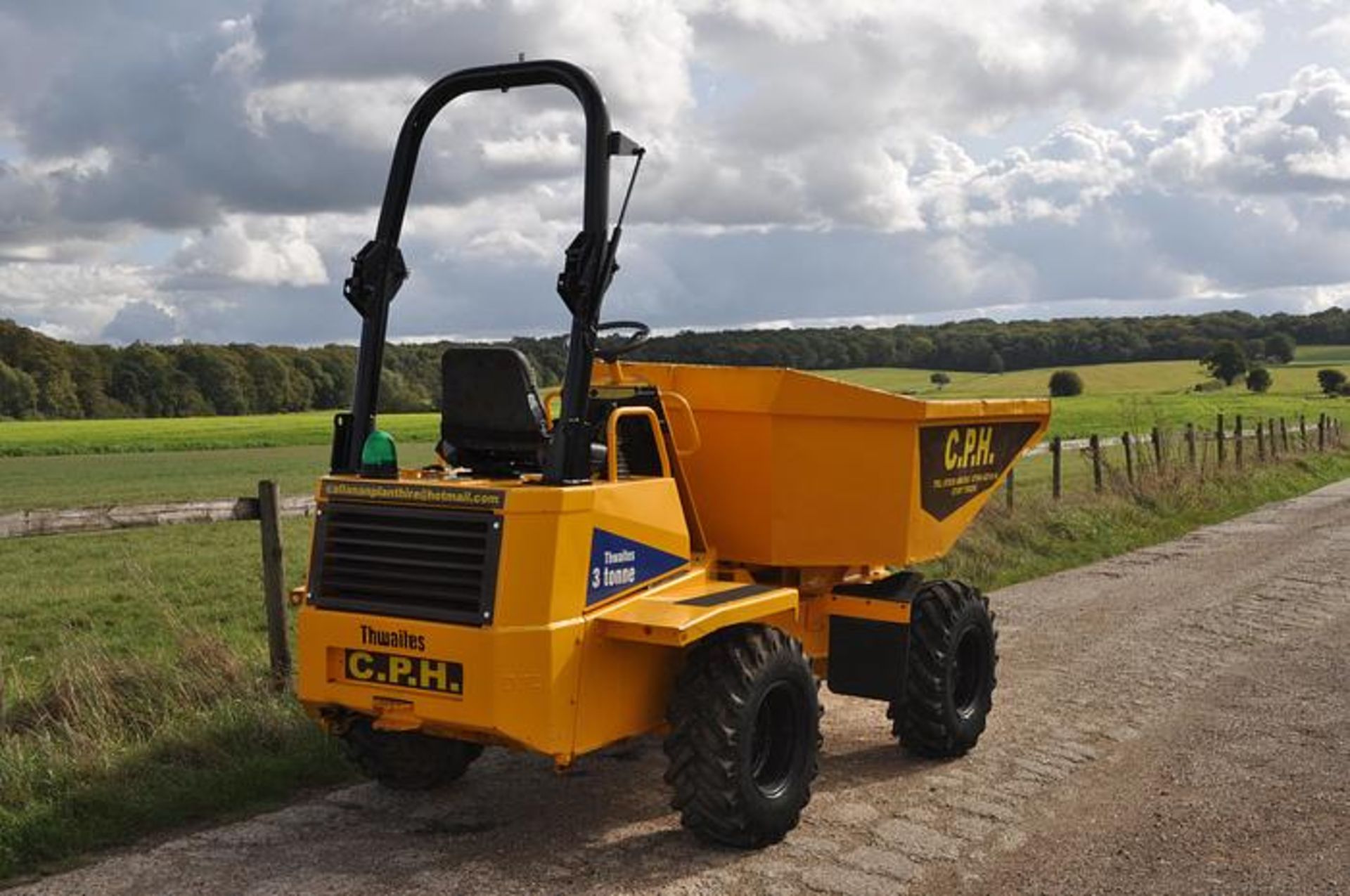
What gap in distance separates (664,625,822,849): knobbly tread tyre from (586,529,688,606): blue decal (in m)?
0.39

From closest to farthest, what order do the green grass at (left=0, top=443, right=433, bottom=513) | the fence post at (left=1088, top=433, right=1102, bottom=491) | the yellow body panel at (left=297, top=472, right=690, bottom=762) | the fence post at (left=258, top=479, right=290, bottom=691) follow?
1. the yellow body panel at (left=297, top=472, right=690, bottom=762)
2. the fence post at (left=258, top=479, right=290, bottom=691)
3. the fence post at (left=1088, top=433, right=1102, bottom=491)
4. the green grass at (left=0, top=443, right=433, bottom=513)

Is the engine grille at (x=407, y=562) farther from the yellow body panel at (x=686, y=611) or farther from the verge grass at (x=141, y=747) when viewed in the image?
the verge grass at (x=141, y=747)

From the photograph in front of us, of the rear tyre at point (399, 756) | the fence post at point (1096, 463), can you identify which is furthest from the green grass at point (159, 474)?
the rear tyre at point (399, 756)

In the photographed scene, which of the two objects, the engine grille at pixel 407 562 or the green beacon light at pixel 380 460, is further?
the green beacon light at pixel 380 460

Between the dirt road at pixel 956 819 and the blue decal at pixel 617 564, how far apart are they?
112 centimetres

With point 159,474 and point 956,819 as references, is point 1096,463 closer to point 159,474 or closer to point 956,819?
point 956,819

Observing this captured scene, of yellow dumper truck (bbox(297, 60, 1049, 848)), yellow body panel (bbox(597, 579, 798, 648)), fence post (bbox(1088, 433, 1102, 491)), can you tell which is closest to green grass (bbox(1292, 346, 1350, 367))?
fence post (bbox(1088, 433, 1102, 491))

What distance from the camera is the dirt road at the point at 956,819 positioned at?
535 centimetres

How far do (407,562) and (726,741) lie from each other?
4.92 ft

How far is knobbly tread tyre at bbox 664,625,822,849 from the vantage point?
18.1ft

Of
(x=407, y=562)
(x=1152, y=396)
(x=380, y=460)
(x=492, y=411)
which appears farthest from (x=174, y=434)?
(x=407, y=562)

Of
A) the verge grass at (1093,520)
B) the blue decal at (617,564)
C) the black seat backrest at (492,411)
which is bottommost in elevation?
the verge grass at (1093,520)

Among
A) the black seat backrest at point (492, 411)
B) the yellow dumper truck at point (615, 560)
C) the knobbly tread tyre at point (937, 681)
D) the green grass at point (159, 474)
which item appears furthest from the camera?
the green grass at point (159, 474)

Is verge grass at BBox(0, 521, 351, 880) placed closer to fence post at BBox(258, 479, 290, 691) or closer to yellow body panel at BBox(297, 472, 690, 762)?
fence post at BBox(258, 479, 290, 691)
